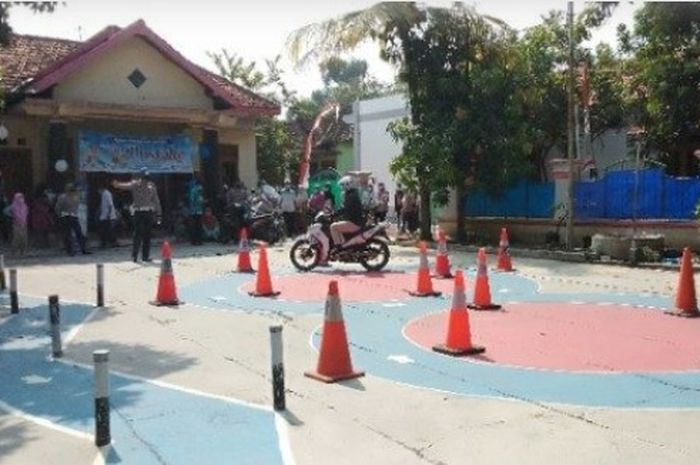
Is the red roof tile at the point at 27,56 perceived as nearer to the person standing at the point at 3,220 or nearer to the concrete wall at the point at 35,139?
the concrete wall at the point at 35,139

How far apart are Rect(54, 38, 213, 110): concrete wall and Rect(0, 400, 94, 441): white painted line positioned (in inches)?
581

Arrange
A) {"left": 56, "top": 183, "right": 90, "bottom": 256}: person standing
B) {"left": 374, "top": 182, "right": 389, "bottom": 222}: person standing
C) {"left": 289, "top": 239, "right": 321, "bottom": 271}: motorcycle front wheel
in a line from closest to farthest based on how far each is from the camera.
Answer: {"left": 289, "top": 239, "right": 321, "bottom": 271}: motorcycle front wheel → {"left": 56, "top": 183, "right": 90, "bottom": 256}: person standing → {"left": 374, "top": 182, "right": 389, "bottom": 222}: person standing

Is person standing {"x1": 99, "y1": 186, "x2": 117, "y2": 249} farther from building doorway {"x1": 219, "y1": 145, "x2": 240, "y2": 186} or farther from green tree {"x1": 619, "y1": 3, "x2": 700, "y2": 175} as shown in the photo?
green tree {"x1": 619, "y1": 3, "x2": 700, "y2": 175}

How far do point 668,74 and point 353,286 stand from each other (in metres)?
10.7

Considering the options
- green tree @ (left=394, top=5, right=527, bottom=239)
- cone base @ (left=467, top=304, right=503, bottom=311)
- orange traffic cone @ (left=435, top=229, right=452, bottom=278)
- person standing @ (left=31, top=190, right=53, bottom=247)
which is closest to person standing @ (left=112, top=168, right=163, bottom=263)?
person standing @ (left=31, top=190, right=53, bottom=247)

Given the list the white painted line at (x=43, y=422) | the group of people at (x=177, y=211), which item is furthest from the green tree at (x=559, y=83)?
the white painted line at (x=43, y=422)

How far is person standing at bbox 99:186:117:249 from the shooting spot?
18953 mm

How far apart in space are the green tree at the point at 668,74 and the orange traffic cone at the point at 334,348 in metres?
13.3

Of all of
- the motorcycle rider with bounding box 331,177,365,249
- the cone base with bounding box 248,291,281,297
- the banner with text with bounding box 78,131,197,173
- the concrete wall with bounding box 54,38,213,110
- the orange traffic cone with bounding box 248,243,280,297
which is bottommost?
the cone base with bounding box 248,291,281,297

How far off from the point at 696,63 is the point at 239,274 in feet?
39.2

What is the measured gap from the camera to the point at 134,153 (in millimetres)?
20891

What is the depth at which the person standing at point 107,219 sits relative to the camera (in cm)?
1895

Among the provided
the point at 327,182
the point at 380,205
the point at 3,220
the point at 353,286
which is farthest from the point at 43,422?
the point at 327,182

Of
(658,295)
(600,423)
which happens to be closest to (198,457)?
(600,423)
